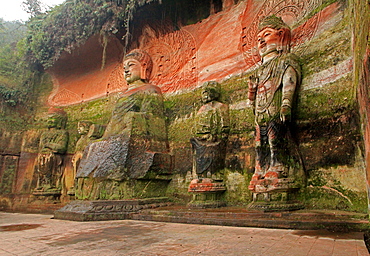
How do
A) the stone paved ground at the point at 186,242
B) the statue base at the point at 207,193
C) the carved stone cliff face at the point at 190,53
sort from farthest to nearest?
the carved stone cliff face at the point at 190,53 < the statue base at the point at 207,193 < the stone paved ground at the point at 186,242

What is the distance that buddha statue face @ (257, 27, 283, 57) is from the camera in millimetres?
4652

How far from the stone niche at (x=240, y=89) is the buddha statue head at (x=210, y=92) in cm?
25

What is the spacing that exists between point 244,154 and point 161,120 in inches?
83.6

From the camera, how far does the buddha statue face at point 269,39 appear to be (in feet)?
15.3

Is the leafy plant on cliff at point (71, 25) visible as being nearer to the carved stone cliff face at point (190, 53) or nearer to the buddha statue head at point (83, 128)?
the carved stone cliff face at point (190, 53)

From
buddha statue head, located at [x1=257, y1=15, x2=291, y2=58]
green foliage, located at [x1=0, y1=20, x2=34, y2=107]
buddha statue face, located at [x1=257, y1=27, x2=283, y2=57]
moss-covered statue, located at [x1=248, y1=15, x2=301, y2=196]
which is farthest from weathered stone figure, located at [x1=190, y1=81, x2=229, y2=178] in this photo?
green foliage, located at [x1=0, y1=20, x2=34, y2=107]

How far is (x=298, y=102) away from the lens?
4422 mm

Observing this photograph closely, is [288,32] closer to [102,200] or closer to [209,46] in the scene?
[209,46]

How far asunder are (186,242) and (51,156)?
6140mm

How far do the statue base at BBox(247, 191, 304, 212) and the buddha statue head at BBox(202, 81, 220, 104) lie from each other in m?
2.18

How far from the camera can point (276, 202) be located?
12.5 ft

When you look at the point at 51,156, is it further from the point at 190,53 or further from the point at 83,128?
the point at 190,53

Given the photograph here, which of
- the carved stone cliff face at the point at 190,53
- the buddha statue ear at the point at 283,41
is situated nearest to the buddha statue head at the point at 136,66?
the carved stone cliff face at the point at 190,53

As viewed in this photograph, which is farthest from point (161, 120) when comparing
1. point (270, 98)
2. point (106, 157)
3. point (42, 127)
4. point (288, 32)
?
point (42, 127)
